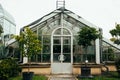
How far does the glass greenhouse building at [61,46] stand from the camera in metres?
21.0

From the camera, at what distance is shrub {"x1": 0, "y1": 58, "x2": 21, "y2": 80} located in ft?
55.2

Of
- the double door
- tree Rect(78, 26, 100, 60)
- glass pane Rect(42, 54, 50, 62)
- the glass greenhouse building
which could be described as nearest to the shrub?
the glass greenhouse building

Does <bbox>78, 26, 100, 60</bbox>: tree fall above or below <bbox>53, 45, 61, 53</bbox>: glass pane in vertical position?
above

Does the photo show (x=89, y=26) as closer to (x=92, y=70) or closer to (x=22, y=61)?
(x=92, y=70)

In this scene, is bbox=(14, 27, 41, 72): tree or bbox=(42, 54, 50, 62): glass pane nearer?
bbox=(14, 27, 41, 72): tree

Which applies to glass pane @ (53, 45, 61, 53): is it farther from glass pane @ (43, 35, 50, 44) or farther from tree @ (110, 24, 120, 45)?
tree @ (110, 24, 120, 45)

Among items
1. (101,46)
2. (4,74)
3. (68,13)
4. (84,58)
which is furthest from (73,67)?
(4,74)

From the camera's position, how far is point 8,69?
1734 cm

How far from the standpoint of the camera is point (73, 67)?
2066cm

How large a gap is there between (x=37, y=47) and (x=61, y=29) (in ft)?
16.5

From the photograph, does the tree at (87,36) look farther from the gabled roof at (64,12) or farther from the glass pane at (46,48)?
the glass pane at (46,48)

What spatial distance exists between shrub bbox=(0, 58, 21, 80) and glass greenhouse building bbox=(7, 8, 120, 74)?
1.90 m

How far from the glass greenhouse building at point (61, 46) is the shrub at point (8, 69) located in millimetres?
1902

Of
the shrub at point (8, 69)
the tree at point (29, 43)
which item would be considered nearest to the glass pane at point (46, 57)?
the shrub at point (8, 69)
